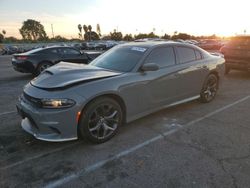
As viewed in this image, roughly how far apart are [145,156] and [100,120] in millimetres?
886

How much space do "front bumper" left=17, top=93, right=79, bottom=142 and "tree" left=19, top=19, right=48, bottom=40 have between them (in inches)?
4941

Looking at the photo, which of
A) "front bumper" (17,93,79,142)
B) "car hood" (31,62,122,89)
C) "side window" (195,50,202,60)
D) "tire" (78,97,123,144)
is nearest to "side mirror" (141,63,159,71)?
"car hood" (31,62,122,89)

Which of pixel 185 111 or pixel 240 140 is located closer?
pixel 240 140

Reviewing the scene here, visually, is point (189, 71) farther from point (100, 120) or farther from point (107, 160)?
point (107, 160)

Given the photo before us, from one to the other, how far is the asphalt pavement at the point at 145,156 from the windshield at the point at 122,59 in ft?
3.70

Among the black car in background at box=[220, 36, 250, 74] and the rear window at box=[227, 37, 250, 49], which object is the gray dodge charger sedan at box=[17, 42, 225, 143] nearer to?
the black car in background at box=[220, 36, 250, 74]

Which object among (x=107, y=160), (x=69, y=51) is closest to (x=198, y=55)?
(x=107, y=160)

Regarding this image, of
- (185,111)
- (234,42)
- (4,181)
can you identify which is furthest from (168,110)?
(234,42)

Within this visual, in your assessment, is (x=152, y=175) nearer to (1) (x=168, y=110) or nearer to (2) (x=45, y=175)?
(2) (x=45, y=175)

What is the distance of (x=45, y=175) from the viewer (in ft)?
9.53

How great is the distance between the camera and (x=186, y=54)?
514cm

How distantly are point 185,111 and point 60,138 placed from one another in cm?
300

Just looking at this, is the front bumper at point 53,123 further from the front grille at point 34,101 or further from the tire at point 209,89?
the tire at point 209,89

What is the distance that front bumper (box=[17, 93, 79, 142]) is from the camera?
3.21 metres
